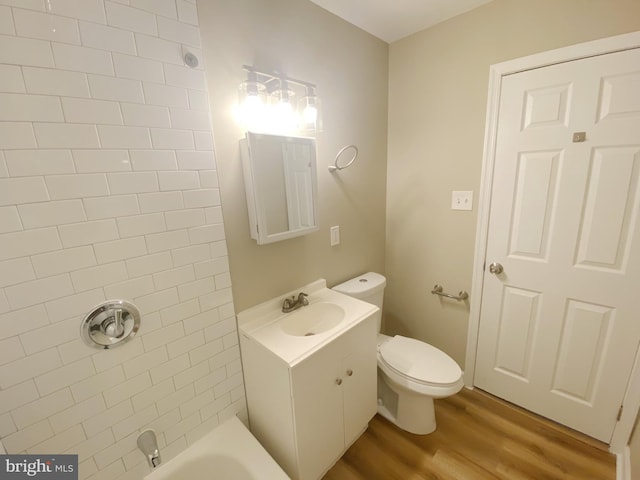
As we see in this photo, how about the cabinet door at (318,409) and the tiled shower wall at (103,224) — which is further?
the cabinet door at (318,409)

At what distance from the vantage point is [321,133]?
1.53 meters

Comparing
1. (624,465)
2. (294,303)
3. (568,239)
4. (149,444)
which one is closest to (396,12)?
(568,239)

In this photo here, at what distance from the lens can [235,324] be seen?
51.0 inches

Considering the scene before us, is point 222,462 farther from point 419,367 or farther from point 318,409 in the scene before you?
point 419,367

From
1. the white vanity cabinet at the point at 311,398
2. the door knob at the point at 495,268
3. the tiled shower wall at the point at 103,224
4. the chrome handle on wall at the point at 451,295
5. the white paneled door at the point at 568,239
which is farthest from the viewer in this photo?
the chrome handle on wall at the point at 451,295

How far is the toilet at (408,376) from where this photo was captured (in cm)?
141

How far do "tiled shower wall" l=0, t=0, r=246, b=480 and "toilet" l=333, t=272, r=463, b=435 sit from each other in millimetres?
955

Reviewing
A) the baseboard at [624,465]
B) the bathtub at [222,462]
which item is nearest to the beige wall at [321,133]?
the bathtub at [222,462]

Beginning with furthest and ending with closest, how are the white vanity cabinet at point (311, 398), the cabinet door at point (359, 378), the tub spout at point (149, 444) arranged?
the cabinet door at point (359, 378), the white vanity cabinet at point (311, 398), the tub spout at point (149, 444)

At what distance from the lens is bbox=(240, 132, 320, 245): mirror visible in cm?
119

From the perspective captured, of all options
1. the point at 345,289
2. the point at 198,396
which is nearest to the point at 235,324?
the point at 198,396

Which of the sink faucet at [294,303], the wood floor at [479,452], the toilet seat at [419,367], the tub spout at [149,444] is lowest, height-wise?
the wood floor at [479,452]

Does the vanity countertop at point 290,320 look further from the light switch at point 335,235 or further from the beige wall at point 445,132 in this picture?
the beige wall at point 445,132

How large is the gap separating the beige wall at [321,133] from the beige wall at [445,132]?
0.46ft
